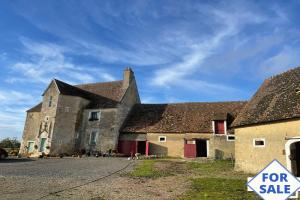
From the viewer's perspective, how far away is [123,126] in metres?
31.6

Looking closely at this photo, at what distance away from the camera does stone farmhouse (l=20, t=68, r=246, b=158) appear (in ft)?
91.7

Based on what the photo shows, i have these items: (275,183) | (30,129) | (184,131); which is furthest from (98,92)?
(275,183)

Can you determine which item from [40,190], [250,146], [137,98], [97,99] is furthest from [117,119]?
[40,190]

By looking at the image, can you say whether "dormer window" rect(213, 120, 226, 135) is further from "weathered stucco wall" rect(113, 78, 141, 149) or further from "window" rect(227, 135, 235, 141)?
"weathered stucco wall" rect(113, 78, 141, 149)

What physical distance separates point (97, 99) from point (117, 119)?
177 inches

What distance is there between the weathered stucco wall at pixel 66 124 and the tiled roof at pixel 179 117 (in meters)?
5.66

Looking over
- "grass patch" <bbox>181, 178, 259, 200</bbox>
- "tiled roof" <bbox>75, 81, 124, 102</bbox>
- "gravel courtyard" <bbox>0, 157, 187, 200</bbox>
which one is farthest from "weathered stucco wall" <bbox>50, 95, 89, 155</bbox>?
"grass patch" <bbox>181, 178, 259, 200</bbox>

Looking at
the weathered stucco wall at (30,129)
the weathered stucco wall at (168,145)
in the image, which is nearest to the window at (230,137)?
the weathered stucco wall at (168,145)

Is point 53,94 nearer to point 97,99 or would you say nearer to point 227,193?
point 97,99

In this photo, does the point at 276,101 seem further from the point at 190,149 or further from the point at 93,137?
the point at 93,137

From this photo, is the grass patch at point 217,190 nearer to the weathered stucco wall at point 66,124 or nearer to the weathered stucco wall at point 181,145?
the weathered stucco wall at point 181,145

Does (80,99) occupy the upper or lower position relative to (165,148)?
upper

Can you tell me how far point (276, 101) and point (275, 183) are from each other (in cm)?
1265

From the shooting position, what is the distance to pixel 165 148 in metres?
29.0
